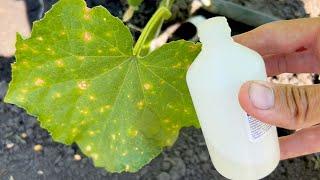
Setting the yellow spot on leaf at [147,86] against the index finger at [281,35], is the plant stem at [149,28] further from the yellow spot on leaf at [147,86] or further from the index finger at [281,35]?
the index finger at [281,35]

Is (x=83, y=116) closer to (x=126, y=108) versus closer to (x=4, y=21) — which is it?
(x=126, y=108)

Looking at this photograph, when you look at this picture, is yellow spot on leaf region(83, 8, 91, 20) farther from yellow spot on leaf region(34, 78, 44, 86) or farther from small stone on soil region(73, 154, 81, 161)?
small stone on soil region(73, 154, 81, 161)

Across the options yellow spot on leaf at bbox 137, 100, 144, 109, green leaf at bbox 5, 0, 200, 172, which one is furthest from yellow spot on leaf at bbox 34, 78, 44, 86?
yellow spot on leaf at bbox 137, 100, 144, 109

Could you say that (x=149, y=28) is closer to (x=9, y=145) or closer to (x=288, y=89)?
(x=288, y=89)

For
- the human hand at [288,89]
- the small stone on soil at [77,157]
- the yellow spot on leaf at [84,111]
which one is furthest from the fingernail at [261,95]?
the small stone on soil at [77,157]

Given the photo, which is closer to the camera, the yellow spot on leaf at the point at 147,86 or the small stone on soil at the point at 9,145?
the yellow spot on leaf at the point at 147,86

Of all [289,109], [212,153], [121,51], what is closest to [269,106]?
[289,109]
